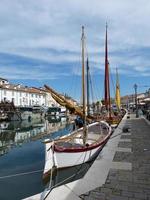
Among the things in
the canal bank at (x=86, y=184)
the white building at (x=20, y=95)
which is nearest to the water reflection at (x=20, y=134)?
the canal bank at (x=86, y=184)

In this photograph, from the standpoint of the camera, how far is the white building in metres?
87.7

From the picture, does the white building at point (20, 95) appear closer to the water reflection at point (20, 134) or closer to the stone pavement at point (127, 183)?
the water reflection at point (20, 134)

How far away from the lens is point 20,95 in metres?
96.9

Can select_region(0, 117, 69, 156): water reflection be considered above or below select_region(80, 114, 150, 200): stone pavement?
below

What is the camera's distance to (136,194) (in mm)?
6820

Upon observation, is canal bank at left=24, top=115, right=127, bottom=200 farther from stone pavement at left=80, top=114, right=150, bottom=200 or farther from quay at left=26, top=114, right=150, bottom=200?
stone pavement at left=80, top=114, right=150, bottom=200

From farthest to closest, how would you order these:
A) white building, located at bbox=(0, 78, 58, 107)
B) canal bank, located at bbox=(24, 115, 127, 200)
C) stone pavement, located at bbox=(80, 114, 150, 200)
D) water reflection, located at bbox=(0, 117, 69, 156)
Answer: white building, located at bbox=(0, 78, 58, 107) → water reflection, located at bbox=(0, 117, 69, 156) → canal bank, located at bbox=(24, 115, 127, 200) → stone pavement, located at bbox=(80, 114, 150, 200)

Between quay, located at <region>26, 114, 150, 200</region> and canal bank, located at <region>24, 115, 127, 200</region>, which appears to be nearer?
quay, located at <region>26, 114, 150, 200</region>

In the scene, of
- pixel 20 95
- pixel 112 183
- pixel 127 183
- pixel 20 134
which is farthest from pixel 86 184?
pixel 20 95

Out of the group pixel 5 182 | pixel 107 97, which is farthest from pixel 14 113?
pixel 5 182

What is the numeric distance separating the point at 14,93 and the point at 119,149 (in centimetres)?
8299

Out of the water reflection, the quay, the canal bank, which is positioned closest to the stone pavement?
the quay

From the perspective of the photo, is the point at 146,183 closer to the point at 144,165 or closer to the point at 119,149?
the point at 144,165

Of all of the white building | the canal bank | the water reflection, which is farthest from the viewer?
the white building
